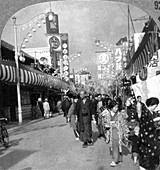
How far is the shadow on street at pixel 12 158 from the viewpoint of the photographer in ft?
23.1

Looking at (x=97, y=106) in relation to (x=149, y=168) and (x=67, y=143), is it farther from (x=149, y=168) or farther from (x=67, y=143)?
(x=149, y=168)

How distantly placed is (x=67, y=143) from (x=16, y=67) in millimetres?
10417

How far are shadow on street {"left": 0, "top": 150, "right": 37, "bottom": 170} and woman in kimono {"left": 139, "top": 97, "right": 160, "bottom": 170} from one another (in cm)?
314

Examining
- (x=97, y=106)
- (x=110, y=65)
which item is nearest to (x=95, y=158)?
(x=97, y=106)

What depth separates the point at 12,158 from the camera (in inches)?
309

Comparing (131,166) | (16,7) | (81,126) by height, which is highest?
(16,7)

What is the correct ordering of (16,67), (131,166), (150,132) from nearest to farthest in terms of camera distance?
(150,132), (131,166), (16,67)

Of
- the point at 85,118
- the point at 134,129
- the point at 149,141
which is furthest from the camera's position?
the point at 85,118

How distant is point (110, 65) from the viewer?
91.8 ft

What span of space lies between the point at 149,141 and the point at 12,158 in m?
4.03

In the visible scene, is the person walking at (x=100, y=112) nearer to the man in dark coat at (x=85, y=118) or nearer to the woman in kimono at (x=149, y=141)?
the man in dark coat at (x=85, y=118)

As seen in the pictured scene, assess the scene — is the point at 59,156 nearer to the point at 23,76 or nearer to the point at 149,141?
the point at 149,141

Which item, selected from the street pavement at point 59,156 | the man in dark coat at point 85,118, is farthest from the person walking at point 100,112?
the man in dark coat at point 85,118

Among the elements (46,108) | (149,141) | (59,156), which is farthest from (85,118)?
(46,108)
